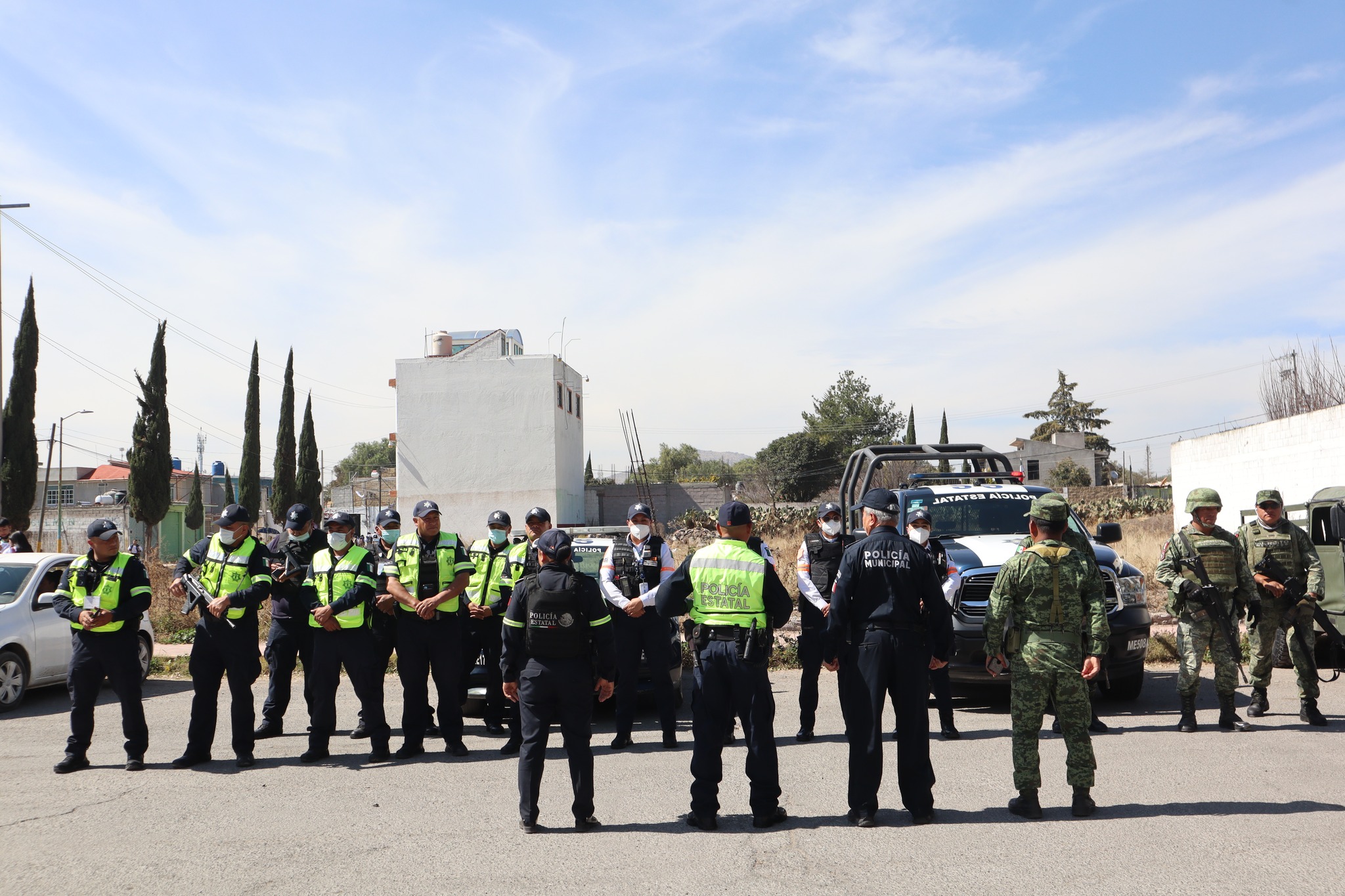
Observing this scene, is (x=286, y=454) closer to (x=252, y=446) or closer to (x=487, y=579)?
(x=252, y=446)

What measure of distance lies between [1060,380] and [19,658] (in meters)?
88.9

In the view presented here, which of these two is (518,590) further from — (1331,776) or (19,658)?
(19,658)

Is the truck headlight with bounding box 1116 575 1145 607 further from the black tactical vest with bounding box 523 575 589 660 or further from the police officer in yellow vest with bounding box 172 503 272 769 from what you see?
the police officer in yellow vest with bounding box 172 503 272 769

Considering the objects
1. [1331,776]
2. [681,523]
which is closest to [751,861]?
[1331,776]

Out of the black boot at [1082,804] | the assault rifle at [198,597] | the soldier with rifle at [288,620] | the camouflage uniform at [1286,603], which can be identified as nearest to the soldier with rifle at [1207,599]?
the camouflage uniform at [1286,603]

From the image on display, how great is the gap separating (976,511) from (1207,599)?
9.12ft

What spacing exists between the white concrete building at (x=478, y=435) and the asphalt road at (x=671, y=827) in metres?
41.6

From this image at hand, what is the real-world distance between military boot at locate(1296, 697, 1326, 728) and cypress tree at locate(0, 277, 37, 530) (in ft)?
127

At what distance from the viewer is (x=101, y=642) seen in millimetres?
7840

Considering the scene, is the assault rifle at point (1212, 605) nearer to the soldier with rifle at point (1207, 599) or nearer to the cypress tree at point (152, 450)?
the soldier with rifle at point (1207, 599)

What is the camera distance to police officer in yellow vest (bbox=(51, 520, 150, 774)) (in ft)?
25.6

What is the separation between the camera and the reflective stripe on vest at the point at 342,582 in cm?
814

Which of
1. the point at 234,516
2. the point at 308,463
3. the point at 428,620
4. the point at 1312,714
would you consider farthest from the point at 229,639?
the point at 308,463

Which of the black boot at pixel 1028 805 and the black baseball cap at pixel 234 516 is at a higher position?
the black baseball cap at pixel 234 516
